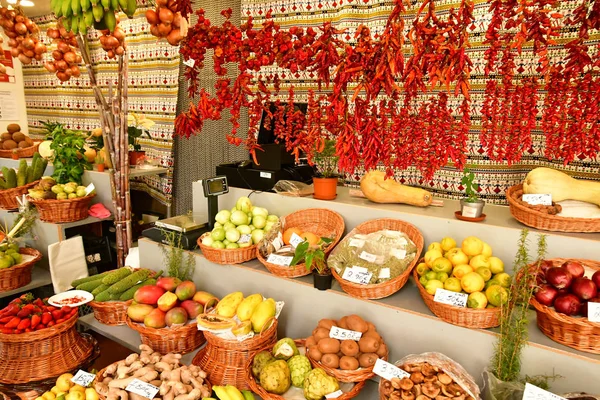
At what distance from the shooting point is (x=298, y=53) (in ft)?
6.49

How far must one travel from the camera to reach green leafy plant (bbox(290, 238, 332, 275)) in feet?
6.75

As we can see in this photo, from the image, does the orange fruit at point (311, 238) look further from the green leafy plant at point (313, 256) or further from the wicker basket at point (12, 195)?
the wicker basket at point (12, 195)

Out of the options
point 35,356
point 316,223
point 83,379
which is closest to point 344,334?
point 316,223

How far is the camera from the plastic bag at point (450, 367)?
1.58m

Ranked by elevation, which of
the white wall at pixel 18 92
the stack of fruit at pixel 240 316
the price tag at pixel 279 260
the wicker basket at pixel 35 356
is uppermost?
the white wall at pixel 18 92

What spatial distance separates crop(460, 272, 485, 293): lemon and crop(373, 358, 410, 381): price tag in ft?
1.37

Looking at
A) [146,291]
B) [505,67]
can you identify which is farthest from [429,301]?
[146,291]

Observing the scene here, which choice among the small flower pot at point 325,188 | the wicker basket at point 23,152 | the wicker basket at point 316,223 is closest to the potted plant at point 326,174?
the small flower pot at point 325,188

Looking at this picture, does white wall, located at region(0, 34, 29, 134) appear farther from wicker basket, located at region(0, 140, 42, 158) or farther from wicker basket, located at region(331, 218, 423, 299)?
wicker basket, located at region(331, 218, 423, 299)

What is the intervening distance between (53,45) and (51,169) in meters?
2.75

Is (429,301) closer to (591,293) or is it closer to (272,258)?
(591,293)

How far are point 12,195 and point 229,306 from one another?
2736 mm

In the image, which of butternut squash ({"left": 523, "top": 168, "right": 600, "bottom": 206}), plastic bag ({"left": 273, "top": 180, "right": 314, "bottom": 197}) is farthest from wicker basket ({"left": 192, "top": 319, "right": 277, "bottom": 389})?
butternut squash ({"left": 523, "top": 168, "right": 600, "bottom": 206})

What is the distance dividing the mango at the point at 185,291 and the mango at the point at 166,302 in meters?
0.04
